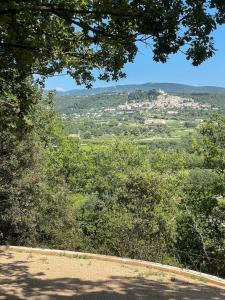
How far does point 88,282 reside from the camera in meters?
9.66

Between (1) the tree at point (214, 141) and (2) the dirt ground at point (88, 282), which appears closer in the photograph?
(2) the dirt ground at point (88, 282)

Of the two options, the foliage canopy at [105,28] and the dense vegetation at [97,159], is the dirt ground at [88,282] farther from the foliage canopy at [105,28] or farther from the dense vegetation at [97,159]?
the foliage canopy at [105,28]

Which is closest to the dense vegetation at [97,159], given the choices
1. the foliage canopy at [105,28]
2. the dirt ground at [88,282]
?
the foliage canopy at [105,28]

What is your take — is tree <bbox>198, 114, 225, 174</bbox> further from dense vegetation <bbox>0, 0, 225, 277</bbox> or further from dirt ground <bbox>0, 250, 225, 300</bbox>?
dirt ground <bbox>0, 250, 225, 300</bbox>

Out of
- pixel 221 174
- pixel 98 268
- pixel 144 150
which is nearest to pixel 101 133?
pixel 144 150

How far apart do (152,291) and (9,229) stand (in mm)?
10540

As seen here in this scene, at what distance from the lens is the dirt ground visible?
337 inches

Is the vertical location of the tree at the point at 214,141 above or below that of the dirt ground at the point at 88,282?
above

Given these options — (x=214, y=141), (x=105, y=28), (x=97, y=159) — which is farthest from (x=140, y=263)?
(x=97, y=159)

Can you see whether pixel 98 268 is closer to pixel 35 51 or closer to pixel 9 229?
pixel 35 51

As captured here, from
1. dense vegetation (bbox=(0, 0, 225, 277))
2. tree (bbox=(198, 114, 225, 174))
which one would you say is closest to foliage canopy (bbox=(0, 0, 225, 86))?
dense vegetation (bbox=(0, 0, 225, 277))

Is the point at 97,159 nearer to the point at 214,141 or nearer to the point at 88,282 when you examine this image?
the point at 214,141

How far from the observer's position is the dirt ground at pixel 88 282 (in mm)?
8562

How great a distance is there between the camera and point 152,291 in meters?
8.95
